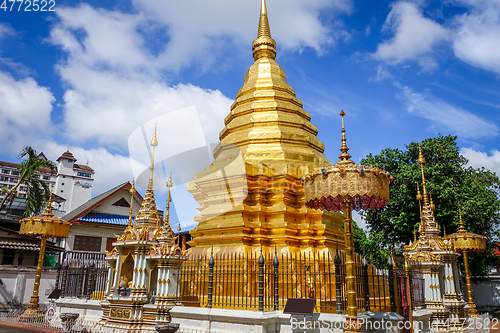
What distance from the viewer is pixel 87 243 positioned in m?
28.9

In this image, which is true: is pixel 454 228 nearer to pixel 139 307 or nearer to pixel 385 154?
pixel 385 154

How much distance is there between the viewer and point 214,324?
1059cm

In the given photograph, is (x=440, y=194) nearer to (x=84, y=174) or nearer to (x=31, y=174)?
(x=31, y=174)

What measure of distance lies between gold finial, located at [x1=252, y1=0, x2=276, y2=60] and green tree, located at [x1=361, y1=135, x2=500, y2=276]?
12.0 meters

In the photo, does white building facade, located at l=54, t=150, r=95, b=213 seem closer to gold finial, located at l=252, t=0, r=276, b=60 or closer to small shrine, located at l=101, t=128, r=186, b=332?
gold finial, located at l=252, t=0, r=276, b=60

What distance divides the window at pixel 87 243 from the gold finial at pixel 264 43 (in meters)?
18.6

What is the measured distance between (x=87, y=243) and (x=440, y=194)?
24669 millimetres

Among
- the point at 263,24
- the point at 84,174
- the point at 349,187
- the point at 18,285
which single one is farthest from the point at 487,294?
the point at 84,174

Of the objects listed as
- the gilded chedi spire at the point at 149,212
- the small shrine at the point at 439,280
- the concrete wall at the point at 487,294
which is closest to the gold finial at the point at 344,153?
the small shrine at the point at 439,280

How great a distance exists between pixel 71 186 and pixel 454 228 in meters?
61.4

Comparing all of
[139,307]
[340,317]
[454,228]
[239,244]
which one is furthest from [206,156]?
[454,228]

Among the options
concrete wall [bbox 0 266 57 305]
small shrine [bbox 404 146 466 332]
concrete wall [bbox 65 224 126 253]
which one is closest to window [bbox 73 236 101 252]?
concrete wall [bbox 65 224 126 253]

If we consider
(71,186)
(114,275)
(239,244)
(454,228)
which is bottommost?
(114,275)

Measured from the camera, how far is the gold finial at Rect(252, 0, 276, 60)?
67.3 feet
